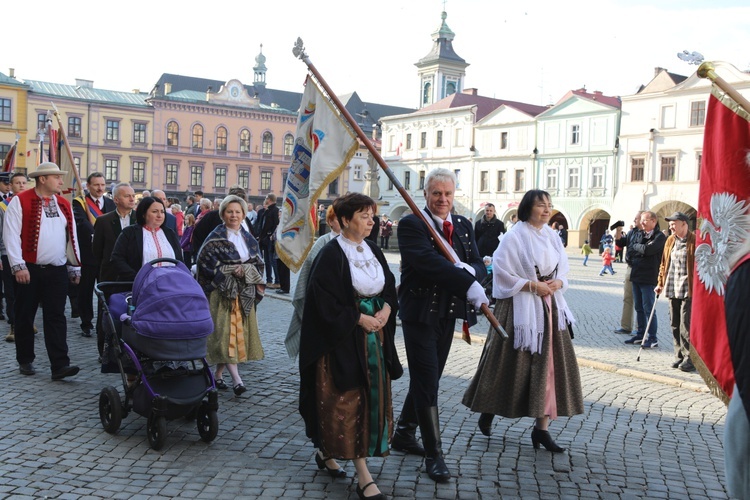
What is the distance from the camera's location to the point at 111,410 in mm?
5875

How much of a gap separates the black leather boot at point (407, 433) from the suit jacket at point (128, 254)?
109 inches

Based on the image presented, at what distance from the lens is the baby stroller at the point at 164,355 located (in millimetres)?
→ 5699

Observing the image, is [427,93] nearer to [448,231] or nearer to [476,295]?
[448,231]

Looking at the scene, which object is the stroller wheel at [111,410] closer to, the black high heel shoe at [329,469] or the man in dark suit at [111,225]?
the black high heel shoe at [329,469]

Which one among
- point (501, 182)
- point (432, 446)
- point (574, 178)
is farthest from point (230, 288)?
point (501, 182)

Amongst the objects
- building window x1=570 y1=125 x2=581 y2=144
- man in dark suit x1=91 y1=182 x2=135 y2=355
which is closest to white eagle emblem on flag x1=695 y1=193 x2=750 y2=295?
man in dark suit x1=91 y1=182 x2=135 y2=355

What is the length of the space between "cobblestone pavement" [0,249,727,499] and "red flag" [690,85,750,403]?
1766mm

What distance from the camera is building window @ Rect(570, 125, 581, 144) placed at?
55531mm

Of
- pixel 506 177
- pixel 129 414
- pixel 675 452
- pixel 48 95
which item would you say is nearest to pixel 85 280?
pixel 129 414

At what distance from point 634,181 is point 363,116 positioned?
138ft

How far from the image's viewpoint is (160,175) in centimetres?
7150

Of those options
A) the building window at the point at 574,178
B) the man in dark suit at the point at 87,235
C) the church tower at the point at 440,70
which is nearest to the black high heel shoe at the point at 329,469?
the man in dark suit at the point at 87,235

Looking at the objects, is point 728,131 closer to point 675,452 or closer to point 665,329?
point 675,452

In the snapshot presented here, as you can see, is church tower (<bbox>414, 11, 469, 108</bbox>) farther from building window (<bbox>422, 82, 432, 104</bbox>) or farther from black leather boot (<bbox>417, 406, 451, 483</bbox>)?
black leather boot (<bbox>417, 406, 451, 483</bbox>)
